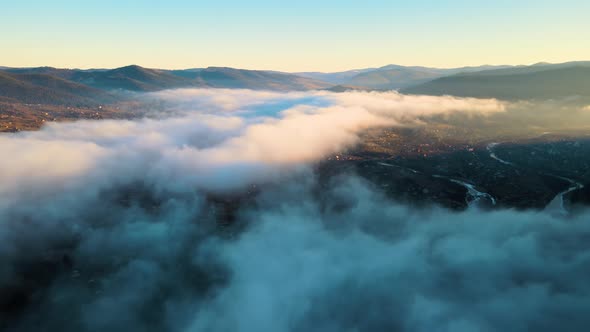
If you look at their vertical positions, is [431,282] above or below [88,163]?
below

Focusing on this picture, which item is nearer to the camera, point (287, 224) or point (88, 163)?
point (287, 224)

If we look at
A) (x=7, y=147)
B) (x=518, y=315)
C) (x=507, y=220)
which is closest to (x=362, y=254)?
(x=518, y=315)

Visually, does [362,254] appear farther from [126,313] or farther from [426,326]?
[126,313]

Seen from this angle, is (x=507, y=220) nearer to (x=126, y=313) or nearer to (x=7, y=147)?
(x=126, y=313)

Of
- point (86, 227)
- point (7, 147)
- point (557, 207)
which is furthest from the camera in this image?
point (7, 147)

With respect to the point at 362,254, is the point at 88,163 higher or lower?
higher

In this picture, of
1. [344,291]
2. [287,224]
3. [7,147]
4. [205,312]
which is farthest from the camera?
[7,147]

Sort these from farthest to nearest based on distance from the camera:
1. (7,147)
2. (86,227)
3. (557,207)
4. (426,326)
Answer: (7,147) < (557,207) < (86,227) < (426,326)

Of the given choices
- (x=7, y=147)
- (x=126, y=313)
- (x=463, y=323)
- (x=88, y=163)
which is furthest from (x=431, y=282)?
(x=7, y=147)

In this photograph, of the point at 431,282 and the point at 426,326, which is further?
the point at 431,282
